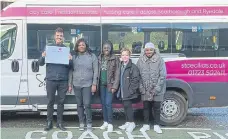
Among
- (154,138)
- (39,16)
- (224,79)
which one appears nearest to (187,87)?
(224,79)

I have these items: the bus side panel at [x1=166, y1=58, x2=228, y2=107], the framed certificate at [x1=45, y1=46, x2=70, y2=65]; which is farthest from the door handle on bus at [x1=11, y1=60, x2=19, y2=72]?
the bus side panel at [x1=166, y1=58, x2=228, y2=107]

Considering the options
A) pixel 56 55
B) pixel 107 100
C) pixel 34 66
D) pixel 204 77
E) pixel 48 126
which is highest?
pixel 56 55

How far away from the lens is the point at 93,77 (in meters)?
7.02

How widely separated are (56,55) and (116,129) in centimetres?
190

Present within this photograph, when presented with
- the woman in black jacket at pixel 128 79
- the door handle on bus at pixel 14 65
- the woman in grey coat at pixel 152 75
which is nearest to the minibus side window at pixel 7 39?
the door handle on bus at pixel 14 65

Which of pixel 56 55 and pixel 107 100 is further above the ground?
pixel 56 55

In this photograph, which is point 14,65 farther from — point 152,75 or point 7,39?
point 152,75

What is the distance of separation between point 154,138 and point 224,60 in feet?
7.08

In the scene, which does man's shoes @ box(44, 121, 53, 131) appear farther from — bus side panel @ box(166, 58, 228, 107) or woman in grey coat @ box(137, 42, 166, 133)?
bus side panel @ box(166, 58, 228, 107)

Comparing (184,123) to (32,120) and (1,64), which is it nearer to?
(32,120)

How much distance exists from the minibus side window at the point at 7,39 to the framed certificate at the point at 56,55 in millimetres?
915

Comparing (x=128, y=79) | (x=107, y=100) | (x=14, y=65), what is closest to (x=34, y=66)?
(x=14, y=65)

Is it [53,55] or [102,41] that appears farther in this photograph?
[102,41]

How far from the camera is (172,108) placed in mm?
7652
